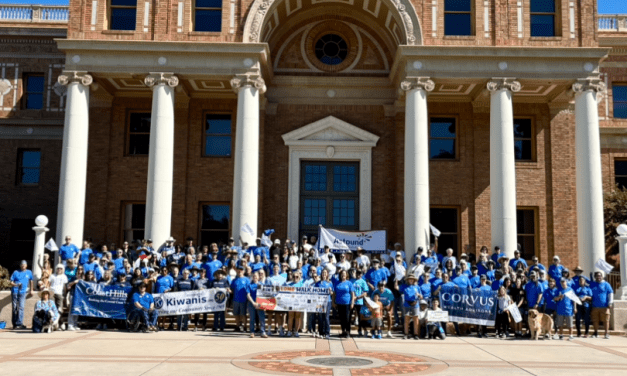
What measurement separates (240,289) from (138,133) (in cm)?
1308

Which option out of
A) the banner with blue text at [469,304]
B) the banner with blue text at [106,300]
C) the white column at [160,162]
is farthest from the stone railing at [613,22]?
the banner with blue text at [106,300]

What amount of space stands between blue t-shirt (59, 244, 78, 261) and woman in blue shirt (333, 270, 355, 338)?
31.0 ft

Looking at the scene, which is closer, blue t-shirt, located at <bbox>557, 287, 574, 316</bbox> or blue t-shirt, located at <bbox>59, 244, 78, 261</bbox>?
blue t-shirt, located at <bbox>557, 287, 574, 316</bbox>

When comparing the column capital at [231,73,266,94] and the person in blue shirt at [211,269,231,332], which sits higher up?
the column capital at [231,73,266,94]

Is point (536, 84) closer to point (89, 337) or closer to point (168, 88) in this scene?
point (168, 88)

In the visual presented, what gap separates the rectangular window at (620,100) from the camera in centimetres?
3066

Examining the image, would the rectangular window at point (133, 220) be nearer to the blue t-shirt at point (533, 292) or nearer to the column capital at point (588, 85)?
the blue t-shirt at point (533, 292)

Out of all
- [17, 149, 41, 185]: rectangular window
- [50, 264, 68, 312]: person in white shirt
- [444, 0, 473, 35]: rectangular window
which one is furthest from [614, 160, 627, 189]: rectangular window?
[17, 149, 41, 185]: rectangular window

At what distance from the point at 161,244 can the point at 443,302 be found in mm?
10050

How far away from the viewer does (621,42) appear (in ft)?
99.2

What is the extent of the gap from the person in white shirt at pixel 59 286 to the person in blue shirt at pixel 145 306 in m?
2.28

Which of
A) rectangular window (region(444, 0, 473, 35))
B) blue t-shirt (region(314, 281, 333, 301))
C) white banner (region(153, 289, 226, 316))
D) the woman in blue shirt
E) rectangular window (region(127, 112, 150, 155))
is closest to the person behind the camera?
the woman in blue shirt

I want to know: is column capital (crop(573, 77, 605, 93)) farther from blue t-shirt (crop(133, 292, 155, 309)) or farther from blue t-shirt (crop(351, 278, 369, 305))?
blue t-shirt (crop(133, 292, 155, 309))

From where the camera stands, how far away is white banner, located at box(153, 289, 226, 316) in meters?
17.7
